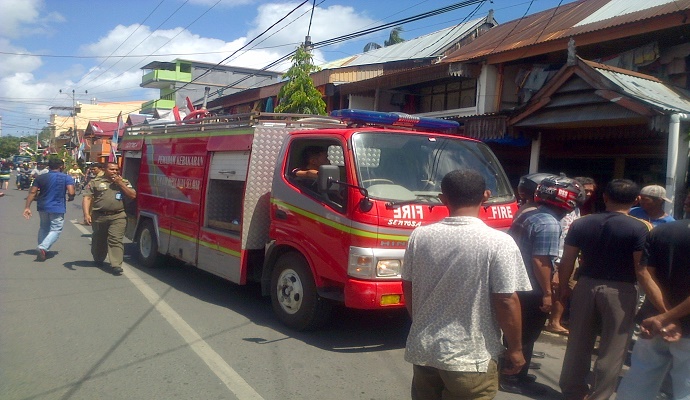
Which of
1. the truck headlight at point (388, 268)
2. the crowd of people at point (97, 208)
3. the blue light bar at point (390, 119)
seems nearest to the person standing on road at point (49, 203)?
the crowd of people at point (97, 208)

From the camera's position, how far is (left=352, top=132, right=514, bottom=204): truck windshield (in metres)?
5.52

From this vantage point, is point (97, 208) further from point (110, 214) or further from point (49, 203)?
point (49, 203)

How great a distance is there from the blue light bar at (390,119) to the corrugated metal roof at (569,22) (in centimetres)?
531

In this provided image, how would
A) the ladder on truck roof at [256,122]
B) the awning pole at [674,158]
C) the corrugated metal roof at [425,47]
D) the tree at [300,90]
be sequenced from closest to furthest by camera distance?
the ladder on truck roof at [256,122] → the awning pole at [674,158] → the tree at [300,90] → the corrugated metal roof at [425,47]

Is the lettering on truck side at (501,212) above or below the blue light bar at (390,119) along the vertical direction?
below

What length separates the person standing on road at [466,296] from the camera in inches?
103

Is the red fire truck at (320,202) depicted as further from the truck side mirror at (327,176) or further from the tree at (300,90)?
the tree at (300,90)

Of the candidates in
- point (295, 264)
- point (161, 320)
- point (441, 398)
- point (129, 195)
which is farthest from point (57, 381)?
point (129, 195)

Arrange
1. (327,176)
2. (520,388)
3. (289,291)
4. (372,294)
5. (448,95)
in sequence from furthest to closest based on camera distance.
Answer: (448,95), (289,291), (327,176), (372,294), (520,388)

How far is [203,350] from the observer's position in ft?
17.8

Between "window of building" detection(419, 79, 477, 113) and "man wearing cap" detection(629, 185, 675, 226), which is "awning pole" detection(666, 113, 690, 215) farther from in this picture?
"window of building" detection(419, 79, 477, 113)

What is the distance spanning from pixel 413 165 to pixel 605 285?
91.1 inches

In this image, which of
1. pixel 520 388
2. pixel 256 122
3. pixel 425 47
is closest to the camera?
pixel 520 388

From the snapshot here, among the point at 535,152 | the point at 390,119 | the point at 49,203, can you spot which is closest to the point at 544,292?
the point at 390,119
